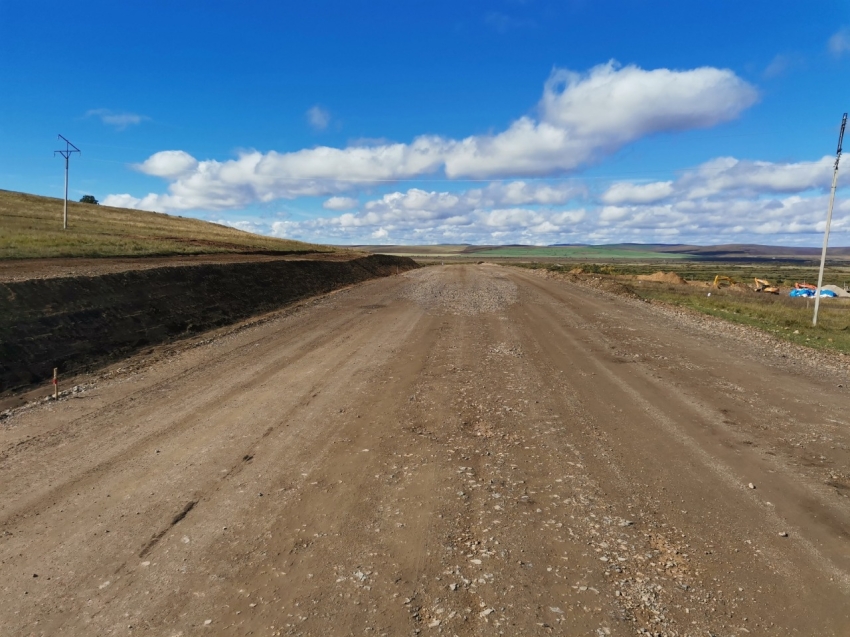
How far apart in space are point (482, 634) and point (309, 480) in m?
2.69

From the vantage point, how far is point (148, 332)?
500 inches

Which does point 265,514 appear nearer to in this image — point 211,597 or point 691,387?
point 211,597

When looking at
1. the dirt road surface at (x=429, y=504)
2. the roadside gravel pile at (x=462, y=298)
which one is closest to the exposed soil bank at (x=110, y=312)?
the dirt road surface at (x=429, y=504)

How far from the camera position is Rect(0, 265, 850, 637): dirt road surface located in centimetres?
350

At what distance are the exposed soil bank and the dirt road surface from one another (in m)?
1.81

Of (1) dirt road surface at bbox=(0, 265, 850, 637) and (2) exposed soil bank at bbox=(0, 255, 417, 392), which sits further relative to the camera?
(2) exposed soil bank at bbox=(0, 255, 417, 392)

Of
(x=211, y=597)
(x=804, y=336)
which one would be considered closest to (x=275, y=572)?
(x=211, y=597)

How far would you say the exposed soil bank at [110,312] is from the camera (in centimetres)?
974

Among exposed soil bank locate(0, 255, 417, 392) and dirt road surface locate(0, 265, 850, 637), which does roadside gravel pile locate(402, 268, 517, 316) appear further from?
dirt road surface locate(0, 265, 850, 637)

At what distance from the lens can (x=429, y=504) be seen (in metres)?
4.87

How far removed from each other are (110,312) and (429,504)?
1109 centimetres

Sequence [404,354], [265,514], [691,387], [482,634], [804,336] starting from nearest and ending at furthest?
1. [482,634]
2. [265,514]
3. [691,387]
4. [404,354]
5. [804,336]

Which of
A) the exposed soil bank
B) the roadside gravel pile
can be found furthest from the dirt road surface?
the roadside gravel pile

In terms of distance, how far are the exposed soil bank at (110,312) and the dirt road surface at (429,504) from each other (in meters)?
1.81
